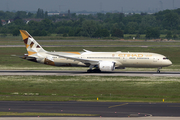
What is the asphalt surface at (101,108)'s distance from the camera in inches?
1032

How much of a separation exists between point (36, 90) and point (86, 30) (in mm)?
148448

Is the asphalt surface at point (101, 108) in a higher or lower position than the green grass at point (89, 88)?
higher

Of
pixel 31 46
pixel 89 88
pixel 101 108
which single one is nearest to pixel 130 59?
pixel 89 88

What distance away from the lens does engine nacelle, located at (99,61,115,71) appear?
52250 millimetres

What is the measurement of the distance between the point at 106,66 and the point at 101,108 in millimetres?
24578

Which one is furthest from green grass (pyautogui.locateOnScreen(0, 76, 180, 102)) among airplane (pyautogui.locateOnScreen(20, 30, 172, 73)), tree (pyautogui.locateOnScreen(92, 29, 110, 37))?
tree (pyautogui.locateOnScreen(92, 29, 110, 37))

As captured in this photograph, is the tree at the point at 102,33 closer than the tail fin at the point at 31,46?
No

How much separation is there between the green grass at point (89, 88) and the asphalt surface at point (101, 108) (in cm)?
216

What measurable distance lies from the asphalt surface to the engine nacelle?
22012 mm

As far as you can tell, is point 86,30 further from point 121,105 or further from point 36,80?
point 121,105

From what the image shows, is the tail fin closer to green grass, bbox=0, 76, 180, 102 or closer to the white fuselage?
the white fuselage

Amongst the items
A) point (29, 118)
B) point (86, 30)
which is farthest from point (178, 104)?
point (86, 30)

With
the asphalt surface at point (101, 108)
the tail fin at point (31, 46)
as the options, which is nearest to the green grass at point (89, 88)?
the asphalt surface at point (101, 108)

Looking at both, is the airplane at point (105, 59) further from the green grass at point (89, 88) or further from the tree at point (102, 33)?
the tree at point (102, 33)
